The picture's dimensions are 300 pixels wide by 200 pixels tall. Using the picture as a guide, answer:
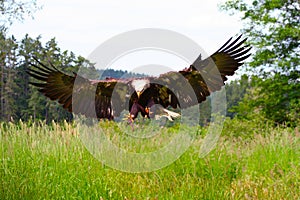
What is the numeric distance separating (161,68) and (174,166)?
4.51ft

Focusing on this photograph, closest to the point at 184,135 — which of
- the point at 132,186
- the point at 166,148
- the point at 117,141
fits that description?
the point at 166,148

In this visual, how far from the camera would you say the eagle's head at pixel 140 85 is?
15.7 ft

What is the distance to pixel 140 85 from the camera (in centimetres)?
480

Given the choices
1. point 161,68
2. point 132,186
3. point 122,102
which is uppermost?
point 161,68

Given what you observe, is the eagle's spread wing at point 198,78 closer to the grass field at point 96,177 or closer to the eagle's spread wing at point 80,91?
the eagle's spread wing at point 80,91

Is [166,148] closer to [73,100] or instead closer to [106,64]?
[73,100]

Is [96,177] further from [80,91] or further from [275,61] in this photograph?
[275,61]

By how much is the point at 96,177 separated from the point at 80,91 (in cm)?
111

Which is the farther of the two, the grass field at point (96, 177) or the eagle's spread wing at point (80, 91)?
the eagle's spread wing at point (80, 91)

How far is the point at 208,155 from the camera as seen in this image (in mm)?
5727

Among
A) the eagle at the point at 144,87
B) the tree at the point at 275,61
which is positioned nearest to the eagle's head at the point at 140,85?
the eagle at the point at 144,87

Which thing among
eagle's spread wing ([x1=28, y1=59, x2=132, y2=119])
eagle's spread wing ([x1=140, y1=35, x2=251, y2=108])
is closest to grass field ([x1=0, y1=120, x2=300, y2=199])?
eagle's spread wing ([x1=28, y1=59, x2=132, y2=119])

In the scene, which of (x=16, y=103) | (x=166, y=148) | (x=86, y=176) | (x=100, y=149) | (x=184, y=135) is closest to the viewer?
(x=86, y=176)

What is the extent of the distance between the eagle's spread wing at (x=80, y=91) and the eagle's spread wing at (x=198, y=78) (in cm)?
38
